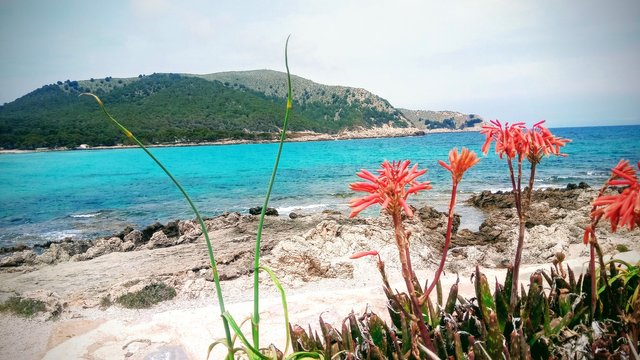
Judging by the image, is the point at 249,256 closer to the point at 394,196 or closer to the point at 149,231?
the point at 149,231

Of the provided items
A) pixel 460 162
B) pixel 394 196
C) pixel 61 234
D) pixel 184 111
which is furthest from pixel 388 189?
pixel 184 111

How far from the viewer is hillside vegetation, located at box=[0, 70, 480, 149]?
9419cm

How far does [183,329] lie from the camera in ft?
12.2

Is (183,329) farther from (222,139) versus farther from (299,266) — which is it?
(222,139)

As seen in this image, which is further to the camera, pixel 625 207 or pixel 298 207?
pixel 298 207

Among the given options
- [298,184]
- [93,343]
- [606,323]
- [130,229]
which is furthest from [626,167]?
[298,184]

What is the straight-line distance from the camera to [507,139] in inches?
72.4

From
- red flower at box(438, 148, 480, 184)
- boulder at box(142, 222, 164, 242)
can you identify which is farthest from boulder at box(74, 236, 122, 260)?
red flower at box(438, 148, 480, 184)

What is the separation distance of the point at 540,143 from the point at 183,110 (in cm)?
12507

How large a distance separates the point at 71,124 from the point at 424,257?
388 feet

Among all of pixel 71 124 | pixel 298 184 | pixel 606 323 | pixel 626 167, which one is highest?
pixel 71 124

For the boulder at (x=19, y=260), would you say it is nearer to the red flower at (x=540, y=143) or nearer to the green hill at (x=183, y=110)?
the red flower at (x=540, y=143)

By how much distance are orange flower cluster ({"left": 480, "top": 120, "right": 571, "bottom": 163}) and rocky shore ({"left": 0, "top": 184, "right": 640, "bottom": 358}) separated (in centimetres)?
255

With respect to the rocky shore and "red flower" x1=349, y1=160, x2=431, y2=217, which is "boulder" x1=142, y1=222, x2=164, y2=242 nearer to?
the rocky shore
